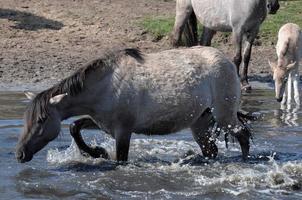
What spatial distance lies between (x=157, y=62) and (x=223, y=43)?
28.8 ft

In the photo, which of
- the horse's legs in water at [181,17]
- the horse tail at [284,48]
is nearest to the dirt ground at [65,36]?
the horse's legs in water at [181,17]

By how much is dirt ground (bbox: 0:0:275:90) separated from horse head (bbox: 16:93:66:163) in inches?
245

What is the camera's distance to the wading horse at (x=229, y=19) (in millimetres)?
14836

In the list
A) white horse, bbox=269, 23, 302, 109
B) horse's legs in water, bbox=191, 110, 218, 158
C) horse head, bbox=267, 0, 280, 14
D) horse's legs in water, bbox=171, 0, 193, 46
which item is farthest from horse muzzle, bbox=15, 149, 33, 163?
horse's legs in water, bbox=171, 0, 193, 46

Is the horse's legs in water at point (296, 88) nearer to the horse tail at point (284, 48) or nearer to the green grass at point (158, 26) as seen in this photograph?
the horse tail at point (284, 48)

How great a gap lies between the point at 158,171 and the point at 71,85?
123 cm

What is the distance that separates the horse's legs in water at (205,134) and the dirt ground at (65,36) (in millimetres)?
5784

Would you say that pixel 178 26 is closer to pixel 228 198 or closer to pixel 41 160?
pixel 41 160

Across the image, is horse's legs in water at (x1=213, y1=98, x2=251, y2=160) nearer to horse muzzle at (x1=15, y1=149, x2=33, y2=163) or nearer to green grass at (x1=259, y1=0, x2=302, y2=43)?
horse muzzle at (x1=15, y1=149, x2=33, y2=163)

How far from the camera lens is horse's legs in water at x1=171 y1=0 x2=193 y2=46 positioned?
1598cm

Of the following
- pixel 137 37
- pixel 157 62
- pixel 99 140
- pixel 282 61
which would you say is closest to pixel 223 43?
pixel 137 37

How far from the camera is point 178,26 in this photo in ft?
52.4

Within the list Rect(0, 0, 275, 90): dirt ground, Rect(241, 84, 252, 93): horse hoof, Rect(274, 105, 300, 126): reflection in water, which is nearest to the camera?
Rect(274, 105, 300, 126): reflection in water

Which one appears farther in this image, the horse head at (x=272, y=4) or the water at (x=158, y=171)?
the horse head at (x=272, y=4)
